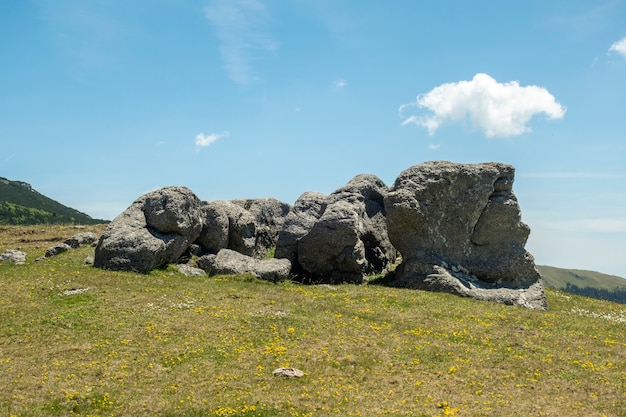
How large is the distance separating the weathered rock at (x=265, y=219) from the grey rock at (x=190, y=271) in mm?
10351

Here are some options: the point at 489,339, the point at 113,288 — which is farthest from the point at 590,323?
the point at 113,288

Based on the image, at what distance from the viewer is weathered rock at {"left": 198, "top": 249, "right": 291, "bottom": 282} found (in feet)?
129

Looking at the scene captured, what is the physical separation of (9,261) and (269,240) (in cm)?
2350

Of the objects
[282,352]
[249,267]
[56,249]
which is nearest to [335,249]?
[249,267]

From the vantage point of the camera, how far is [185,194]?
4431cm

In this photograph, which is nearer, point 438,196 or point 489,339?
point 489,339

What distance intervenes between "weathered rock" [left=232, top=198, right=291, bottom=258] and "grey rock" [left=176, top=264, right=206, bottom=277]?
34.0 ft

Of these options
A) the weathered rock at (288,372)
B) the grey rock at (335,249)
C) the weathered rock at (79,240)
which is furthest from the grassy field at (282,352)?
the weathered rock at (79,240)

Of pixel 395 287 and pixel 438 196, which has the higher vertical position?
pixel 438 196

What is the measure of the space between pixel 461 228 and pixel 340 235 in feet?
31.5

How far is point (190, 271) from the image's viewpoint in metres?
Result: 41.1

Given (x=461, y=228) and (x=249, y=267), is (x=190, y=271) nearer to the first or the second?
(x=249, y=267)

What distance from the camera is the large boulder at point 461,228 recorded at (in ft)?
136

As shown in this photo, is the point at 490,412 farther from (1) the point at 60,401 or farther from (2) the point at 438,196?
(2) the point at 438,196
